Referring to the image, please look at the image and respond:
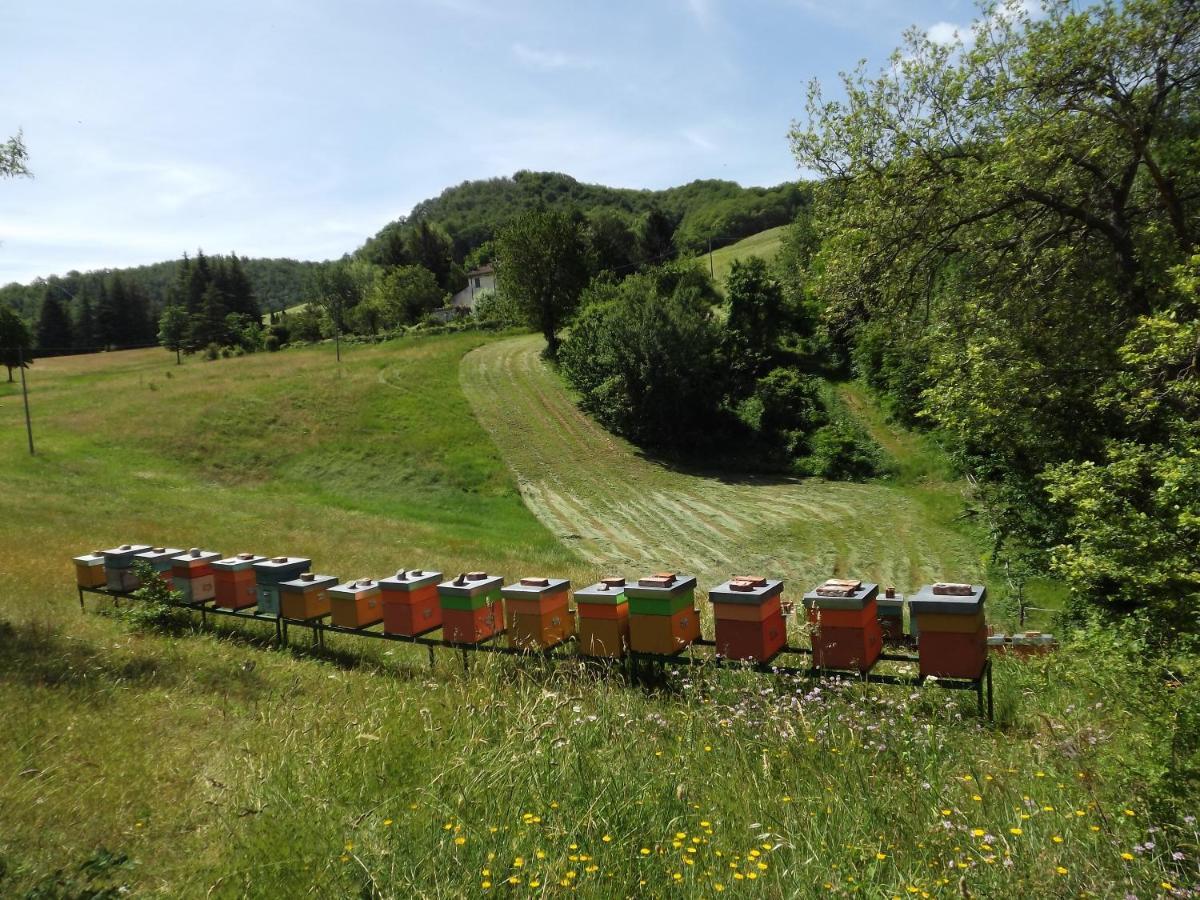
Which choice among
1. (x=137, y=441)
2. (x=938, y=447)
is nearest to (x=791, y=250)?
(x=938, y=447)

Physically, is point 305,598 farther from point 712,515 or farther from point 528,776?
point 712,515

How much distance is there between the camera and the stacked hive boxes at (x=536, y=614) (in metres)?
7.59

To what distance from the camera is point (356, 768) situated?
15.4 ft

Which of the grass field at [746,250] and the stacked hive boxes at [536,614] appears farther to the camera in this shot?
the grass field at [746,250]

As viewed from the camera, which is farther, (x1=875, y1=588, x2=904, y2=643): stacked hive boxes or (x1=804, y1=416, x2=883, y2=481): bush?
(x1=804, y1=416, x2=883, y2=481): bush

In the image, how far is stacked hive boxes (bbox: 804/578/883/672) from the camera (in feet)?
21.0

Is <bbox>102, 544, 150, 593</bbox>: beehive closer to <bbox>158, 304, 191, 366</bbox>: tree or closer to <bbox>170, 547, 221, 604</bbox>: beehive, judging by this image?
<bbox>170, 547, 221, 604</bbox>: beehive

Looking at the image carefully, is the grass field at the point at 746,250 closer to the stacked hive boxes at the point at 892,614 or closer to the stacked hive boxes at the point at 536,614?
the stacked hive boxes at the point at 892,614

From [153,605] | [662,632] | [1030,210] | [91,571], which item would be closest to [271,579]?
[153,605]

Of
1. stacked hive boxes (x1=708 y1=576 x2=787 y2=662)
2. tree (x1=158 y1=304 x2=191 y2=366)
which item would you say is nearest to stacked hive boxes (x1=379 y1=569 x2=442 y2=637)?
stacked hive boxes (x1=708 y1=576 x2=787 y2=662)

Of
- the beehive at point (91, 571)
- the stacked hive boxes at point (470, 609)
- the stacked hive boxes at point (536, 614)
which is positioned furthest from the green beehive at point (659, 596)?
the beehive at point (91, 571)

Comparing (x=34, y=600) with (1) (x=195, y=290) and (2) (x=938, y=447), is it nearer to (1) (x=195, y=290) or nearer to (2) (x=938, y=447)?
(2) (x=938, y=447)

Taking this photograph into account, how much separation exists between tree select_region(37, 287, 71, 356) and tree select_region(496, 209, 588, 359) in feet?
230

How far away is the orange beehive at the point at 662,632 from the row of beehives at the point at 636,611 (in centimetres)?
1
